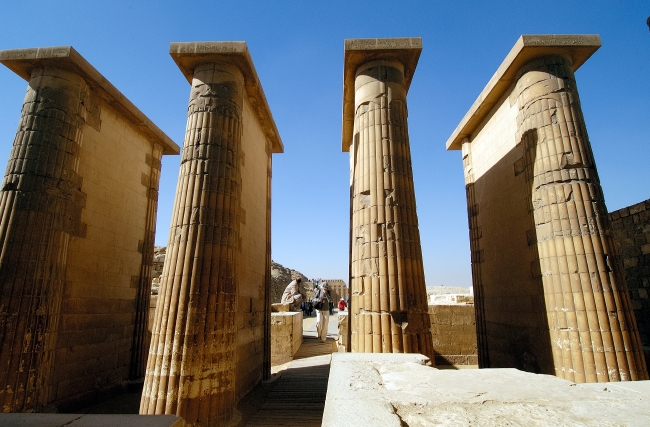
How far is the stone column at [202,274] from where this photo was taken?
523 centimetres

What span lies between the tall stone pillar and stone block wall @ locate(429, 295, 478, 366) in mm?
4860

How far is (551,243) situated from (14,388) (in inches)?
361

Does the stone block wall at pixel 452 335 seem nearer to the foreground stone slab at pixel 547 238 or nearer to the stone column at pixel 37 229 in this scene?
the foreground stone slab at pixel 547 238

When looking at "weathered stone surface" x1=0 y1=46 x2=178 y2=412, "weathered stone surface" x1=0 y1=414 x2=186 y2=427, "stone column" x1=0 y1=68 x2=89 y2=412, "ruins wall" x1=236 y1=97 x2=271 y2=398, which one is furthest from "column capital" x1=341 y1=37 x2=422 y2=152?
"weathered stone surface" x1=0 y1=414 x2=186 y2=427

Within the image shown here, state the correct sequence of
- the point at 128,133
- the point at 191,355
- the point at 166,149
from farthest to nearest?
the point at 166,149
the point at 128,133
the point at 191,355

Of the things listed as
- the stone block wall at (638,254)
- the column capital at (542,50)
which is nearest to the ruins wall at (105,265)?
the column capital at (542,50)

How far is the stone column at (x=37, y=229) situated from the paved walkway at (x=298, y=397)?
12.6 ft

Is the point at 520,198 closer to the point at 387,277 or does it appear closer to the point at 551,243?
the point at 551,243

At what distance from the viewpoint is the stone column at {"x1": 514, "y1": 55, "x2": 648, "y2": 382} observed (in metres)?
5.12

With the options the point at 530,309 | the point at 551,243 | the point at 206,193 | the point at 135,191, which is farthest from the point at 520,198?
the point at 135,191

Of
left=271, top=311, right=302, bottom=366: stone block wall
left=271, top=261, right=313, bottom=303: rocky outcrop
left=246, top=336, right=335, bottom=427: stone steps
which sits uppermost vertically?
left=271, top=261, right=313, bottom=303: rocky outcrop

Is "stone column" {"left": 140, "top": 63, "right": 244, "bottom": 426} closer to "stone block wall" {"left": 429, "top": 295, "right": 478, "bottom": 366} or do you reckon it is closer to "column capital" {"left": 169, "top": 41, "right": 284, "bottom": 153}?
"column capital" {"left": 169, "top": 41, "right": 284, "bottom": 153}

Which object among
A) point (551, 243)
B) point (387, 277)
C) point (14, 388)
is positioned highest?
point (551, 243)

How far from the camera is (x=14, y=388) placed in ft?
18.5
